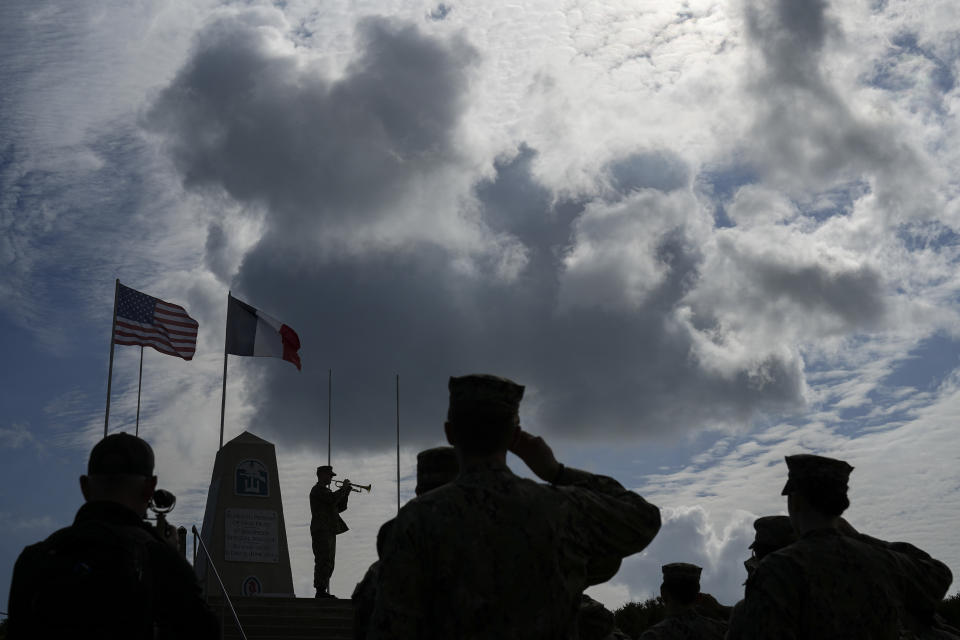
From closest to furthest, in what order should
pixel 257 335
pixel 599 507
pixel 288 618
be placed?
1. pixel 599 507
2. pixel 288 618
3. pixel 257 335

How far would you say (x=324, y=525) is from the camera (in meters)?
16.7

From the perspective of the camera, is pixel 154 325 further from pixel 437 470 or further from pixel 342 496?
pixel 437 470

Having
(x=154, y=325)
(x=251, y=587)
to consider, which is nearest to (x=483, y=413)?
(x=251, y=587)

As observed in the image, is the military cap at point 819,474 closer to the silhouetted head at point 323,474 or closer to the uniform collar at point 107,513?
the uniform collar at point 107,513

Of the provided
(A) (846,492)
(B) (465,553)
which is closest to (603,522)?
(B) (465,553)

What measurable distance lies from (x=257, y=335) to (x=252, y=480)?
3339 mm

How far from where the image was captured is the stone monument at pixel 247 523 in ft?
60.4

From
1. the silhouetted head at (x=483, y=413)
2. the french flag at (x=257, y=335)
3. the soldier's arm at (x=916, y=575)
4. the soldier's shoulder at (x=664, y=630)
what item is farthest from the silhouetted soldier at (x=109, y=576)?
the french flag at (x=257, y=335)

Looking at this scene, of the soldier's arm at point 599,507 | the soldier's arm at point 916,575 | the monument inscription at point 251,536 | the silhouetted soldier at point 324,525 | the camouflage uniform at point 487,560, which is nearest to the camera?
the camouflage uniform at point 487,560

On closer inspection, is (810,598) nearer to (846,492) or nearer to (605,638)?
(846,492)

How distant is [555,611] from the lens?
2807 mm

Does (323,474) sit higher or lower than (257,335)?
lower

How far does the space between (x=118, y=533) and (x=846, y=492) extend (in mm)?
2694

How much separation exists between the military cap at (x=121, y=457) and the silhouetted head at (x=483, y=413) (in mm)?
1053
